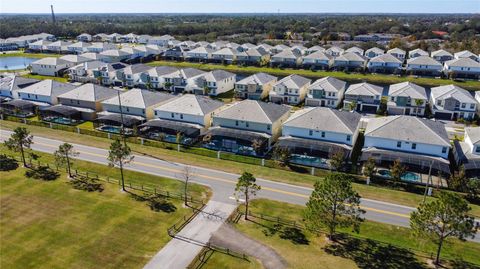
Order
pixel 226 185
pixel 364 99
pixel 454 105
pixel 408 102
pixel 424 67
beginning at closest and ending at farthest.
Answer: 1. pixel 226 185
2. pixel 454 105
3. pixel 408 102
4. pixel 364 99
5. pixel 424 67

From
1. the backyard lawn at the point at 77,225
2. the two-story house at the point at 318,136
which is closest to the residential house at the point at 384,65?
the two-story house at the point at 318,136

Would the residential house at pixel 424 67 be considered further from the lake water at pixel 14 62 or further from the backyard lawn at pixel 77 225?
the lake water at pixel 14 62

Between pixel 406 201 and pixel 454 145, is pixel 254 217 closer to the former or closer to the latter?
pixel 406 201

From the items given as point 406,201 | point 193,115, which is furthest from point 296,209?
point 193,115

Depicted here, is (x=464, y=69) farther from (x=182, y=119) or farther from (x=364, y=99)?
(x=182, y=119)

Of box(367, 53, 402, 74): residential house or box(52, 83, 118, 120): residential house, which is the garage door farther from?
box(52, 83, 118, 120): residential house

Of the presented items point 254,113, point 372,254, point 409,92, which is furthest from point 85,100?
point 409,92

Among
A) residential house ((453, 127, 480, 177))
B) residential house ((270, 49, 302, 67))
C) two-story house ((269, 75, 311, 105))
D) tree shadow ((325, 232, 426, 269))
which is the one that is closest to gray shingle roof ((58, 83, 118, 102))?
two-story house ((269, 75, 311, 105))
